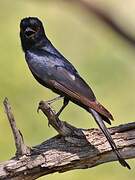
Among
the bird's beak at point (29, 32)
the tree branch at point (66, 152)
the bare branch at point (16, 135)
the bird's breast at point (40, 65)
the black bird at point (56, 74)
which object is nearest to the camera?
the bare branch at point (16, 135)

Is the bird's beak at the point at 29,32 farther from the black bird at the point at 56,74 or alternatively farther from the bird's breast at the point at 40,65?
the bird's breast at the point at 40,65

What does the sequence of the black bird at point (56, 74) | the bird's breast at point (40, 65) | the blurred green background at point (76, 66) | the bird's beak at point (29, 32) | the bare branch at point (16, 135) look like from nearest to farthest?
1. the bare branch at point (16, 135)
2. the black bird at point (56, 74)
3. the bird's breast at point (40, 65)
4. the bird's beak at point (29, 32)
5. the blurred green background at point (76, 66)

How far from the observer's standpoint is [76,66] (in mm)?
9117

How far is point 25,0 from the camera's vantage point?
31.7 ft

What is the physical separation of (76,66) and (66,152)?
422cm

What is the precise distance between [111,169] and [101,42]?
2215 millimetres

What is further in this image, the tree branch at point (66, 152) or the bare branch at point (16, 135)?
the tree branch at point (66, 152)

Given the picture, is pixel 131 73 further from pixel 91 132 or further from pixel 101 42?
pixel 91 132

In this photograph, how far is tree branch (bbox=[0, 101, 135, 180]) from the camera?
15.9 ft

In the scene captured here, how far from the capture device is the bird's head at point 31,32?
523cm

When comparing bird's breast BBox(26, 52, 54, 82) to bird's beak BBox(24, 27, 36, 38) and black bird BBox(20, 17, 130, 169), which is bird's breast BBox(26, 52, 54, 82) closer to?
black bird BBox(20, 17, 130, 169)

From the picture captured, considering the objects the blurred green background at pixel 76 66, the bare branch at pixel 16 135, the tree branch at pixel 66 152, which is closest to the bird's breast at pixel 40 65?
the tree branch at pixel 66 152

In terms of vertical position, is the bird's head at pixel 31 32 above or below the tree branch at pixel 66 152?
above

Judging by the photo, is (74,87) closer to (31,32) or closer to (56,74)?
(56,74)
